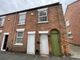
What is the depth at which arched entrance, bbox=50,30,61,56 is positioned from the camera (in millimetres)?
9777

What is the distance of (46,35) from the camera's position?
10750 mm

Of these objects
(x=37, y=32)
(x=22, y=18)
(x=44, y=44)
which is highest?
(x=22, y=18)

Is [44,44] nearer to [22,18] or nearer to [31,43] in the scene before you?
[31,43]

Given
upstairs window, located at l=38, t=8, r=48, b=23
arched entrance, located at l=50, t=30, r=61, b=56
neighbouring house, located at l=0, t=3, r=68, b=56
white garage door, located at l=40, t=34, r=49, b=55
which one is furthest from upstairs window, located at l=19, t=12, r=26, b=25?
arched entrance, located at l=50, t=30, r=61, b=56

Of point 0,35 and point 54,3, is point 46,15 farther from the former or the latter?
point 0,35

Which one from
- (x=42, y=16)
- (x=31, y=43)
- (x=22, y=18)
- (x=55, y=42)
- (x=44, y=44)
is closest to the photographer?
(x=55, y=42)

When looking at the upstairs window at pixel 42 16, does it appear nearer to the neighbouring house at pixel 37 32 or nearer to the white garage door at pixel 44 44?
the neighbouring house at pixel 37 32

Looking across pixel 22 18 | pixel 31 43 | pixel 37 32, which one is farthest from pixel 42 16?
pixel 31 43

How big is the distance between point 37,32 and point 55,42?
2.90 meters

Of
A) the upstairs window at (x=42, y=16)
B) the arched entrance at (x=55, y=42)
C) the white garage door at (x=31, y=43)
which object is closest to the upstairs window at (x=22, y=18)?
the white garage door at (x=31, y=43)

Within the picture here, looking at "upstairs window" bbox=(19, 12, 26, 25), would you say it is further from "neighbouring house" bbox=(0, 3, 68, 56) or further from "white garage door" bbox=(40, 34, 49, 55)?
"white garage door" bbox=(40, 34, 49, 55)

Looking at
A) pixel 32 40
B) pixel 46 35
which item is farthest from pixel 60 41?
pixel 32 40

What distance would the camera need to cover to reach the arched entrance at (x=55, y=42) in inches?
385

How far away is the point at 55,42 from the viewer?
10117 millimetres
